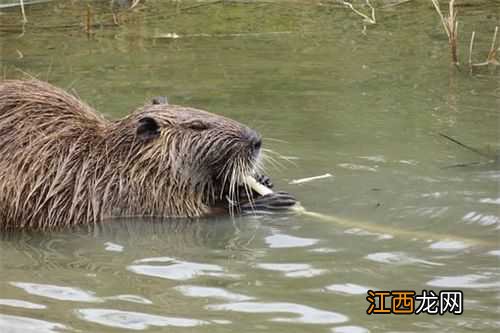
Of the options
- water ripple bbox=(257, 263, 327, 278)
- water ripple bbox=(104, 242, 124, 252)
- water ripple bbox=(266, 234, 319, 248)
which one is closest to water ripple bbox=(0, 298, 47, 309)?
water ripple bbox=(104, 242, 124, 252)

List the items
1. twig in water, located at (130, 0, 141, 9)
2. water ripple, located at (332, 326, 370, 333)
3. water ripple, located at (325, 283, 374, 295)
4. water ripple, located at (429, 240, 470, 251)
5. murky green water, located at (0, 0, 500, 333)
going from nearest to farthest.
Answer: water ripple, located at (332, 326, 370, 333)
murky green water, located at (0, 0, 500, 333)
water ripple, located at (325, 283, 374, 295)
water ripple, located at (429, 240, 470, 251)
twig in water, located at (130, 0, 141, 9)

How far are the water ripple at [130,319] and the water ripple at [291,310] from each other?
0.17 meters

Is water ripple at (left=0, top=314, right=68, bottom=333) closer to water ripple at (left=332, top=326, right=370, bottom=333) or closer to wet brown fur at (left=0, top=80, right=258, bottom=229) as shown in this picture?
water ripple at (left=332, top=326, right=370, bottom=333)

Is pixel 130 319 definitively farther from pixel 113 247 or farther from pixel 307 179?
pixel 307 179

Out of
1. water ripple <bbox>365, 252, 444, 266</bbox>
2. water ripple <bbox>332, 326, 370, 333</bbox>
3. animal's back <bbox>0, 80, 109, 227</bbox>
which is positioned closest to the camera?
water ripple <bbox>332, 326, 370, 333</bbox>

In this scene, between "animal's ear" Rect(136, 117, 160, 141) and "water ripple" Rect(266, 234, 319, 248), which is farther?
"animal's ear" Rect(136, 117, 160, 141)

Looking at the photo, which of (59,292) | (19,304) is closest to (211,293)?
(59,292)

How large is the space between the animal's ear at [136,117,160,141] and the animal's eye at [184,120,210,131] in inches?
5.4

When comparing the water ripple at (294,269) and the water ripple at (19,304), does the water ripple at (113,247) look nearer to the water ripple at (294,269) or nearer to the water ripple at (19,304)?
the water ripple at (294,269)

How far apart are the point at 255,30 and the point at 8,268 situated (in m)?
5.39

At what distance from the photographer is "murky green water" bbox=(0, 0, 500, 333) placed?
3723 millimetres

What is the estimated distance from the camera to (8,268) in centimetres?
427

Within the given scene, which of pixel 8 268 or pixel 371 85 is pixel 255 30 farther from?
pixel 8 268

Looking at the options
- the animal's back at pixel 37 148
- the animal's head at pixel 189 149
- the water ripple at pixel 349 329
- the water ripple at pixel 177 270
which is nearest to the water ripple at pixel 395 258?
the water ripple at pixel 177 270
